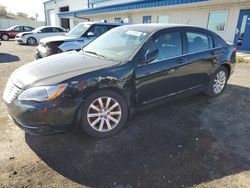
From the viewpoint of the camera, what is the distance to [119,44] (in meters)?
3.80

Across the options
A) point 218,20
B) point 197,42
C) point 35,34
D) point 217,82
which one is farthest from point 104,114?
point 35,34

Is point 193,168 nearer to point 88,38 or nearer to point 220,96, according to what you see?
point 220,96

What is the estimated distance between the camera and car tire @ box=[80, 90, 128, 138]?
2.95 m

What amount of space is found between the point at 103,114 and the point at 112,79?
0.54 meters

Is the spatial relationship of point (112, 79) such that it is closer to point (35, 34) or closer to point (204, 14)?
point (204, 14)

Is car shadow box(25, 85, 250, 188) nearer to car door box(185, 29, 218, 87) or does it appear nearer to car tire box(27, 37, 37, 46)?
car door box(185, 29, 218, 87)

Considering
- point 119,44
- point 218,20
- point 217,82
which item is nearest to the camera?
point 119,44

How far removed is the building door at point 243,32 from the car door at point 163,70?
372 inches

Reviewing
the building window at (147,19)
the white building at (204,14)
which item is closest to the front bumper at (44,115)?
the white building at (204,14)

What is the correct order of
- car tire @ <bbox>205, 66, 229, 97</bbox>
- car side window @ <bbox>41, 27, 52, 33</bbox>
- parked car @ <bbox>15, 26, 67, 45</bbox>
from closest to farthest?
car tire @ <bbox>205, 66, 229, 97</bbox>, parked car @ <bbox>15, 26, 67, 45</bbox>, car side window @ <bbox>41, 27, 52, 33</bbox>

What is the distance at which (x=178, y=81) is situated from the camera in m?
3.87

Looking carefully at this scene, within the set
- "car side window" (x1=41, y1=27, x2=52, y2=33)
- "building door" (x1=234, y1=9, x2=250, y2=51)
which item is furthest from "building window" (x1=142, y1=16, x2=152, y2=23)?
"car side window" (x1=41, y1=27, x2=52, y2=33)

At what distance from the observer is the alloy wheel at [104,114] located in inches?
119

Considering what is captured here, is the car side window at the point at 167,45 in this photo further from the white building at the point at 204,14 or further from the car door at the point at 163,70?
the white building at the point at 204,14
